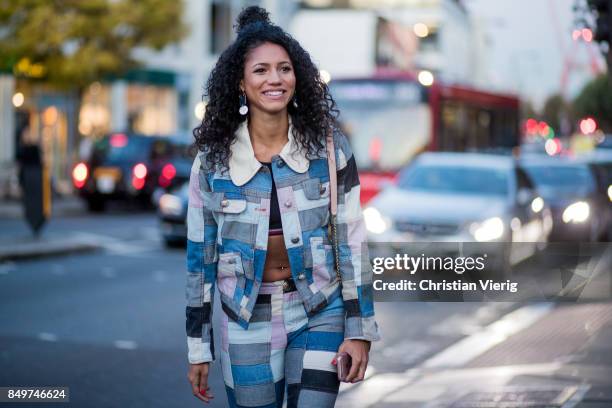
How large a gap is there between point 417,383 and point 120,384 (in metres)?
1.92

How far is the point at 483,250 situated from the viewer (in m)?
5.63

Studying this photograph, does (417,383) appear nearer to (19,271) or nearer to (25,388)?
(25,388)

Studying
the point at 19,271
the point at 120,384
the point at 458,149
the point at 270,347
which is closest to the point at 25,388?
the point at 120,384

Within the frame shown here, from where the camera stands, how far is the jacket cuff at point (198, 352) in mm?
3881

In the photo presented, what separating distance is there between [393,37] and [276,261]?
183ft

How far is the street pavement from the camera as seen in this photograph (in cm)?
685

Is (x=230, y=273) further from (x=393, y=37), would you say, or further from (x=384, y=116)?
(x=393, y=37)

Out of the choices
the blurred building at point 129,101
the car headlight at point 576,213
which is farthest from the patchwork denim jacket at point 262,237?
the blurred building at point 129,101

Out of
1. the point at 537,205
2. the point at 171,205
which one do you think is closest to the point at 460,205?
the point at 537,205

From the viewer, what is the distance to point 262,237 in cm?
378
